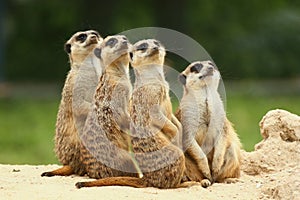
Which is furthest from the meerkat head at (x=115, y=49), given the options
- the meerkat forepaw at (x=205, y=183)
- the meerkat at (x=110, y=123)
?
the meerkat forepaw at (x=205, y=183)

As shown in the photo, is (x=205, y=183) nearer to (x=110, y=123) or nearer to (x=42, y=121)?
(x=110, y=123)

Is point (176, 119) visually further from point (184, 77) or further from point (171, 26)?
point (171, 26)

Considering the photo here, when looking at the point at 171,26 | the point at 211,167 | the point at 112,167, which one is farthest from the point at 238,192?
the point at 171,26

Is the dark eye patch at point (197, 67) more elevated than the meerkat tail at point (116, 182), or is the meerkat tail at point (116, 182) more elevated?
the dark eye patch at point (197, 67)

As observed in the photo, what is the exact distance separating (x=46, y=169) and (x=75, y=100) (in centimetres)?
63

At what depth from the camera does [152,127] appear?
6.09 metres

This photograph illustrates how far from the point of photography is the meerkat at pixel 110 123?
6.20m

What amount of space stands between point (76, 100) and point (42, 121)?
8306mm

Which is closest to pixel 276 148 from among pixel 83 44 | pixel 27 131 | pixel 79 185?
pixel 83 44

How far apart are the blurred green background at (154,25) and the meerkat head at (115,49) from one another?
21.7 ft

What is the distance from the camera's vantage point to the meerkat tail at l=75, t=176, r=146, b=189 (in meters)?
5.91

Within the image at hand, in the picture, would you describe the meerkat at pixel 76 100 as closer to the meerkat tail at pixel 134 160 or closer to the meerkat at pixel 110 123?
the meerkat at pixel 110 123

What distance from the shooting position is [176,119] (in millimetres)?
6281

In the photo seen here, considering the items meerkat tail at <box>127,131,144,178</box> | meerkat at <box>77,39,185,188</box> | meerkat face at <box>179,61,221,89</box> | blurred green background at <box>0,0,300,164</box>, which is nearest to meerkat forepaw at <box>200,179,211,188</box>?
meerkat at <box>77,39,185,188</box>
